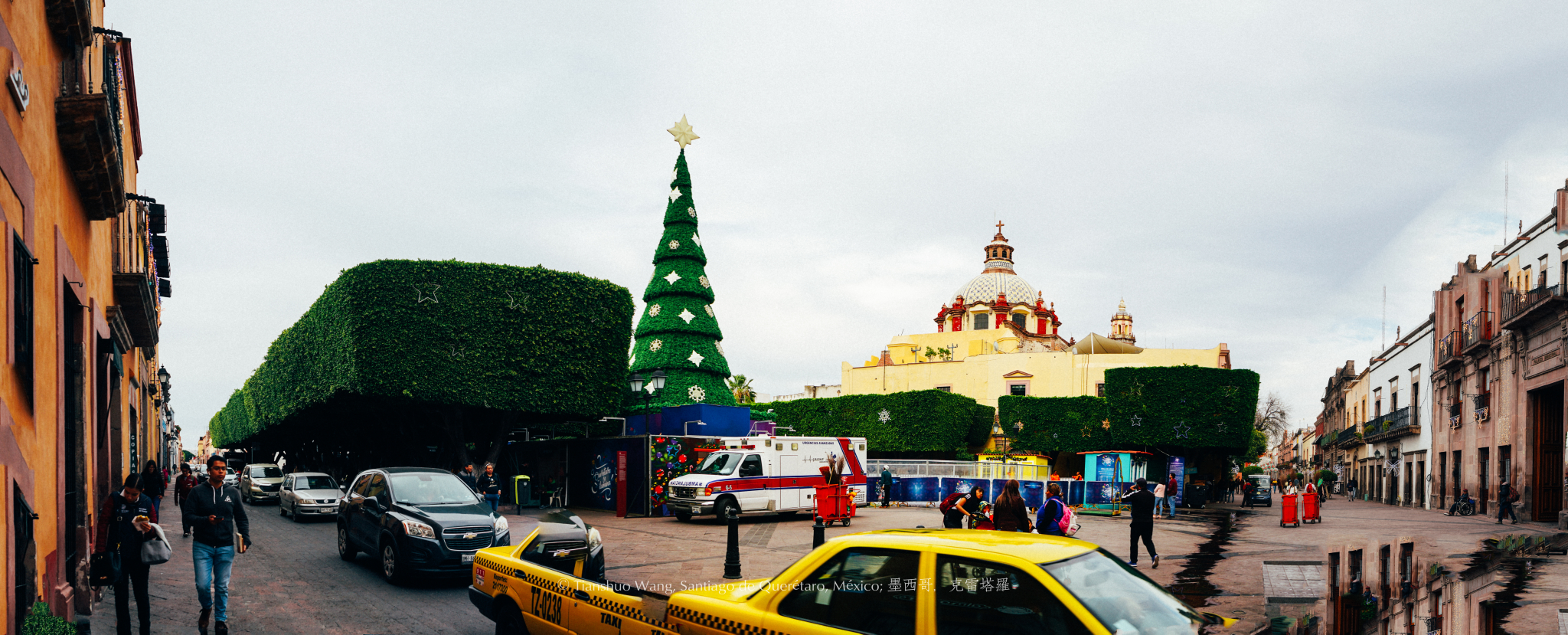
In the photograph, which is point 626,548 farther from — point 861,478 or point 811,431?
point 811,431

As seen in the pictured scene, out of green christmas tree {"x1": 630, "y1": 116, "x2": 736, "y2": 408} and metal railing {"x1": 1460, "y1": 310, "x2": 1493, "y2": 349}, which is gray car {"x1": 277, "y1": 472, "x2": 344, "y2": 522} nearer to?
green christmas tree {"x1": 630, "y1": 116, "x2": 736, "y2": 408}

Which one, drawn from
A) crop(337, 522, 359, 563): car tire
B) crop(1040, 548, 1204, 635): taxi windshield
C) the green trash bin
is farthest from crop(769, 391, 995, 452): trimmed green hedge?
crop(1040, 548, 1204, 635): taxi windshield

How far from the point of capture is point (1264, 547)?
732 inches

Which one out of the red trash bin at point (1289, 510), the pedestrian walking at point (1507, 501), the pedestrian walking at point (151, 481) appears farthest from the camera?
the pedestrian walking at point (1507, 501)

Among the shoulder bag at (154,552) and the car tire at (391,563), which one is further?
the car tire at (391,563)

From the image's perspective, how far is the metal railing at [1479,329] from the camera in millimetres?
31703

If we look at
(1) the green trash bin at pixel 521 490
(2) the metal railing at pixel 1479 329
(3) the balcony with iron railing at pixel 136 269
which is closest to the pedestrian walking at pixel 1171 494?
(2) the metal railing at pixel 1479 329

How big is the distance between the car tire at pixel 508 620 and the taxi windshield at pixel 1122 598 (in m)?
4.47

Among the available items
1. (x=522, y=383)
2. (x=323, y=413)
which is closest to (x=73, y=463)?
(x=522, y=383)

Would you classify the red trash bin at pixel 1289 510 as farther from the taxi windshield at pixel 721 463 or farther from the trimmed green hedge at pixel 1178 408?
the taxi windshield at pixel 721 463

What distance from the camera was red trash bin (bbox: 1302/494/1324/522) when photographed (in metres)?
26.6

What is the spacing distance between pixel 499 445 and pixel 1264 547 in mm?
21139

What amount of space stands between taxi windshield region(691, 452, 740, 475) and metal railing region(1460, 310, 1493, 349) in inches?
1067

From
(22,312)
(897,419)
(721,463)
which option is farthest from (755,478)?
(897,419)
